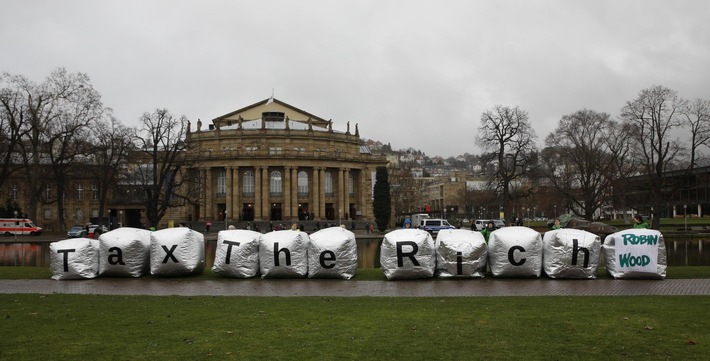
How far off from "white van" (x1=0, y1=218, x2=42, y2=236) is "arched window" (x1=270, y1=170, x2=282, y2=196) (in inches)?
1296

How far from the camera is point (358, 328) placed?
37.4ft

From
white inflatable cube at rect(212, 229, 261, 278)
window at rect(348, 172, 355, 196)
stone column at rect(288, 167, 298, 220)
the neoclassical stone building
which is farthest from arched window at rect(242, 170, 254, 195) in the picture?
white inflatable cube at rect(212, 229, 261, 278)

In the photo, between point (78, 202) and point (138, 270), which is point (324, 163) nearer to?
point (78, 202)

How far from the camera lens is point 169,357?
30.7 feet

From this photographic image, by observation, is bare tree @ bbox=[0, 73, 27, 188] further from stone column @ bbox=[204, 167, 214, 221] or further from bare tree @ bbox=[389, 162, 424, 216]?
bare tree @ bbox=[389, 162, 424, 216]

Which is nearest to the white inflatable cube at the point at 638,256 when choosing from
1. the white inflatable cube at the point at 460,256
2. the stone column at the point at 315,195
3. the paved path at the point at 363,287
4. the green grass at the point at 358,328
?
the paved path at the point at 363,287

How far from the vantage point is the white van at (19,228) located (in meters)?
62.7

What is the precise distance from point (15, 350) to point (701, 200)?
11712 cm

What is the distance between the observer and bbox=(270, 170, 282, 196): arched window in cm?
8838

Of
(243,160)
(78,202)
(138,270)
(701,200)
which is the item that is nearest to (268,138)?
(243,160)

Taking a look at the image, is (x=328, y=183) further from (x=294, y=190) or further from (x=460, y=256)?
Answer: (x=460, y=256)

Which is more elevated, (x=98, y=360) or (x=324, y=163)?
(x=324, y=163)

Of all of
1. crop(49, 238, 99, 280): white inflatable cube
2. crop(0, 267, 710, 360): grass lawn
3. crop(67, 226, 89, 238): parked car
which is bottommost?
crop(67, 226, 89, 238): parked car

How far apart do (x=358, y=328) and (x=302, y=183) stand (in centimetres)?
7901
